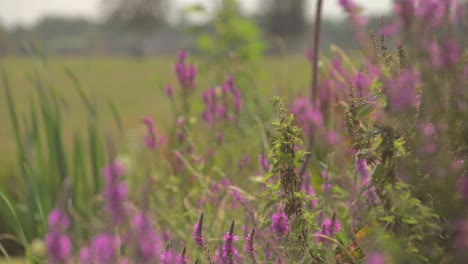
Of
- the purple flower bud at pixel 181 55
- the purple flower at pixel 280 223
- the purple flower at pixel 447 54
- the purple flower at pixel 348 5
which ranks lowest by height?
the purple flower at pixel 280 223

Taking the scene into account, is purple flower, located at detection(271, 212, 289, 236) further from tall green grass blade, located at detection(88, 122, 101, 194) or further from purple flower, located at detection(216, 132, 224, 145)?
tall green grass blade, located at detection(88, 122, 101, 194)

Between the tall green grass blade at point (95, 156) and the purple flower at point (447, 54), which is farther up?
the purple flower at point (447, 54)

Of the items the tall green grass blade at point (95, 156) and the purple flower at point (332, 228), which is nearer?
the purple flower at point (332, 228)

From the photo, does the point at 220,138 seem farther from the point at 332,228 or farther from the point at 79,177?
the point at 332,228

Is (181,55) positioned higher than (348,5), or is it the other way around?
(348,5)

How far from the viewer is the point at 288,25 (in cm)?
5603

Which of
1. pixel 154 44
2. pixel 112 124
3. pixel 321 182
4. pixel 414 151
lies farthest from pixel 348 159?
pixel 154 44

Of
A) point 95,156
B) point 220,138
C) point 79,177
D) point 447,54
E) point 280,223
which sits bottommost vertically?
point 79,177

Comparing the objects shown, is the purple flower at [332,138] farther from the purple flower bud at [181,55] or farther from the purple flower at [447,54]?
the purple flower at [447,54]

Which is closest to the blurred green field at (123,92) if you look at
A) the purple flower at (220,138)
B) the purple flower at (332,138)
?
the purple flower at (220,138)

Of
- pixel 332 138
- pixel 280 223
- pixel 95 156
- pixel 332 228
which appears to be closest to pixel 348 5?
pixel 332 138

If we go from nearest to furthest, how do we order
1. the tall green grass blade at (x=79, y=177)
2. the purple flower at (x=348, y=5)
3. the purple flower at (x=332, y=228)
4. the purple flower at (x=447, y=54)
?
the purple flower at (x=447, y=54), the purple flower at (x=332, y=228), the purple flower at (x=348, y=5), the tall green grass blade at (x=79, y=177)

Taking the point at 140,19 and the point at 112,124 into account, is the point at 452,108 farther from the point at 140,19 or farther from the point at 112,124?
the point at 140,19

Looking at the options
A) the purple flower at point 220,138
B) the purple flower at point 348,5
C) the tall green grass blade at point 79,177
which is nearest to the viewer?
the purple flower at point 348,5
